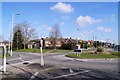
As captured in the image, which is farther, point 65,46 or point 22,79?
point 65,46

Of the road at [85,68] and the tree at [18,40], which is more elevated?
the tree at [18,40]

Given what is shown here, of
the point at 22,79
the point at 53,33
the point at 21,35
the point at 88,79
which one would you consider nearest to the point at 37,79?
the point at 22,79

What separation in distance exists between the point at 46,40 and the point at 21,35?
186ft

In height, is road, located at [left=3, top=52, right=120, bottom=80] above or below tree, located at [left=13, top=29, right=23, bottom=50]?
below

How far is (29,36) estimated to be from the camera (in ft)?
314

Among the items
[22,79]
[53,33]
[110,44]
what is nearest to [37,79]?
[22,79]

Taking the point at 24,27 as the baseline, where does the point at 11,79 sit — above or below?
below

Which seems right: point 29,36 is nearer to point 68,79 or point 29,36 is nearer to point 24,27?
point 24,27

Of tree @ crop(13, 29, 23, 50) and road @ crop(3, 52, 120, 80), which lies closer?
road @ crop(3, 52, 120, 80)

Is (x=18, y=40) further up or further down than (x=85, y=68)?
further up

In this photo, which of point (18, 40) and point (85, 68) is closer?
point (85, 68)

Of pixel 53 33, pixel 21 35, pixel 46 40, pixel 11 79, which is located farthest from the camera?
pixel 46 40

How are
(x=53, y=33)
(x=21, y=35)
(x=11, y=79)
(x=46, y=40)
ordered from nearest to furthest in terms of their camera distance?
1. (x=11, y=79)
2. (x=21, y=35)
3. (x=53, y=33)
4. (x=46, y=40)

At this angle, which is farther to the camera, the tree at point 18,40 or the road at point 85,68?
the tree at point 18,40
